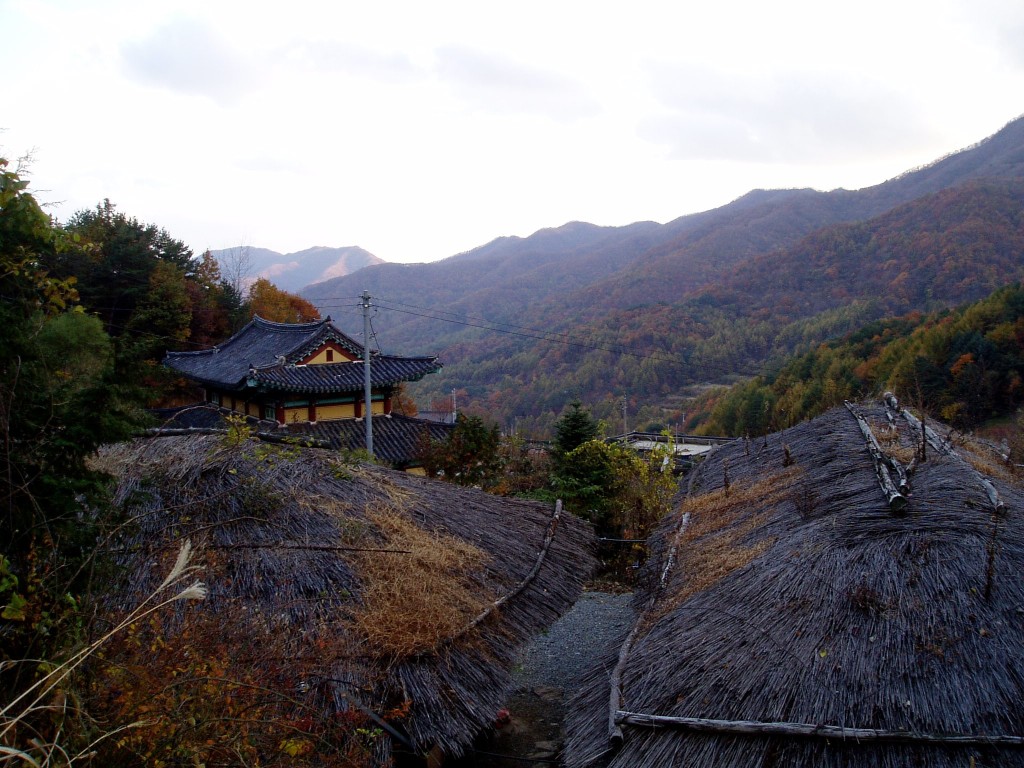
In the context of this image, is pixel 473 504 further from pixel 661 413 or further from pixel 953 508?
pixel 661 413

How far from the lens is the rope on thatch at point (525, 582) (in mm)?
4676

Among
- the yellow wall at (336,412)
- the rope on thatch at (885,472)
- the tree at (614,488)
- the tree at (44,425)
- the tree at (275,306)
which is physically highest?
the tree at (275,306)

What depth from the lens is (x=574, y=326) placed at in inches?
2308

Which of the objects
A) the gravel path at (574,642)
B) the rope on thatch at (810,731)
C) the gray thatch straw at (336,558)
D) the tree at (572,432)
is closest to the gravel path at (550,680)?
the gravel path at (574,642)

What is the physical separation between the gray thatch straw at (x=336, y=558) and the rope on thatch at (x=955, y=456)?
126 inches

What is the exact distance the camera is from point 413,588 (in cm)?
475

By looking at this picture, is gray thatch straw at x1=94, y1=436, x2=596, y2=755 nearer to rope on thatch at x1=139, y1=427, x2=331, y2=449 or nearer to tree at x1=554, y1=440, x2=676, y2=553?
rope on thatch at x1=139, y1=427, x2=331, y2=449

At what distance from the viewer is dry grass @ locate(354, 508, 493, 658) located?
4273 millimetres

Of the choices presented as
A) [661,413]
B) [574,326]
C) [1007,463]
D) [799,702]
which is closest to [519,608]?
[799,702]

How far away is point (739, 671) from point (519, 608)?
86.0 inches

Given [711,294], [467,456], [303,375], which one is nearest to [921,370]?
[467,456]

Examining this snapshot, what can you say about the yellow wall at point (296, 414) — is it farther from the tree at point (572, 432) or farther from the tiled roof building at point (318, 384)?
the tree at point (572, 432)

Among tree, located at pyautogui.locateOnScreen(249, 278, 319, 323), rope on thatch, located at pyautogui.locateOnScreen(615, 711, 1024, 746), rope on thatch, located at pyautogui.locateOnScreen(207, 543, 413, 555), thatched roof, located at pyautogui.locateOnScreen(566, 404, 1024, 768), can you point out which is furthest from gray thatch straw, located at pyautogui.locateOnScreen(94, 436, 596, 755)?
tree, located at pyautogui.locateOnScreen(249, 278, 319, 323)

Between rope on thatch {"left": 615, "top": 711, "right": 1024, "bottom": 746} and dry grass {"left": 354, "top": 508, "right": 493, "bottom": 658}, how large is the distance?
147cm
